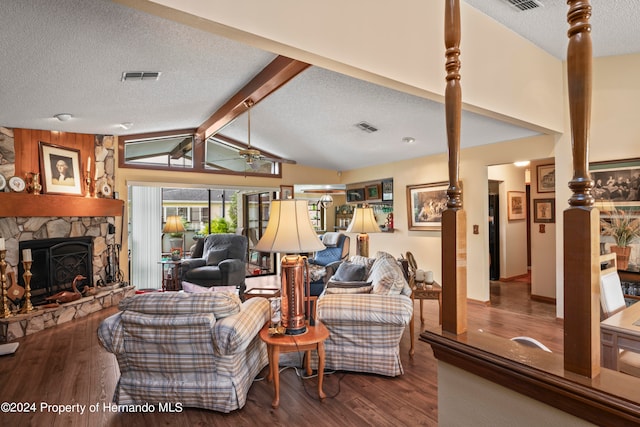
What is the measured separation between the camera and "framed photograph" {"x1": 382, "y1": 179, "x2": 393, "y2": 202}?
676 cm

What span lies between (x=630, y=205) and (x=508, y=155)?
1514mm

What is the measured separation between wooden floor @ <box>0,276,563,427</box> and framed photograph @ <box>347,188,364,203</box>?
13.6ft

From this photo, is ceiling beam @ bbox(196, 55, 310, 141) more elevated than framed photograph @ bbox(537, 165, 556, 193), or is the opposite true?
ceiling beam @ bbox(196, 55, 310, 141)

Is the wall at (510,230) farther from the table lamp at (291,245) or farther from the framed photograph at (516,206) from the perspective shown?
the table lamp at (291,245)

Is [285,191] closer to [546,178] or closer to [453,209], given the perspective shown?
[546,178]

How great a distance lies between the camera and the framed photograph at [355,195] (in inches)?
297

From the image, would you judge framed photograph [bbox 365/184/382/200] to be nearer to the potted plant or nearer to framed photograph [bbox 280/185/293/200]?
framed photograph [bbox 280/185/293/200]

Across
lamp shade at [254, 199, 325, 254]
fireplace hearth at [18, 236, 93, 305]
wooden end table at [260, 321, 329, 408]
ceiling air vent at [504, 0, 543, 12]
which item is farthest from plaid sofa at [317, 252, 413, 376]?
fireplace hearth at [18, 236, 93, 305]

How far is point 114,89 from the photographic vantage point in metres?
3.49

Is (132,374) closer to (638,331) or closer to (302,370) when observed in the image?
(302,370)

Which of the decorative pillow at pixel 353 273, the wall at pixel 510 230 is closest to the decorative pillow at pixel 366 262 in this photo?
the decorative pillow at pixel 353 273

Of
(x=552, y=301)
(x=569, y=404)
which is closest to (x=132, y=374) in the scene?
(x=569, y=404)

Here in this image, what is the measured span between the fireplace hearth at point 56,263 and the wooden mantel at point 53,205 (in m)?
0.45

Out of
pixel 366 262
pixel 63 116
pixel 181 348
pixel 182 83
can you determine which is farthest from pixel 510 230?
pixel 63 116
